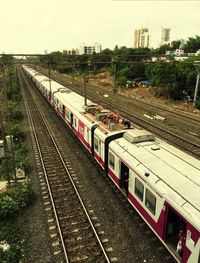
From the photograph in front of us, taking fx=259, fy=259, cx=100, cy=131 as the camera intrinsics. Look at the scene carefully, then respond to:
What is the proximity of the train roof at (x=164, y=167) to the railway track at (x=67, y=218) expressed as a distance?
3.72 metres

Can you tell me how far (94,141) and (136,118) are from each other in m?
16.9

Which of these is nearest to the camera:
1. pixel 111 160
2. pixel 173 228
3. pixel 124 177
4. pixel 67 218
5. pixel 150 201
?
pixel 173 228

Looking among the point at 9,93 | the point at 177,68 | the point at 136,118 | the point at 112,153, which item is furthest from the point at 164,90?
the point at 112,153

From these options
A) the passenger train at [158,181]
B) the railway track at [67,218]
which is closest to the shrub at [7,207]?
the railway track at [67,218]

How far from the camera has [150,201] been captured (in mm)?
10711

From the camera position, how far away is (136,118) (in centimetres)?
3416

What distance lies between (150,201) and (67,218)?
4867mm

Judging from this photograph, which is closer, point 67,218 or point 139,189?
point 139,189

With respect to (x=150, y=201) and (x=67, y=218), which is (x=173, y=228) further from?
(x=67, y=218)

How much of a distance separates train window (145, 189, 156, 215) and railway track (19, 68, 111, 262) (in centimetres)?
267

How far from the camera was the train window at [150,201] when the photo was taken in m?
10.4

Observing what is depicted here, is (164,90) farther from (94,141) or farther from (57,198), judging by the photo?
(57,198)

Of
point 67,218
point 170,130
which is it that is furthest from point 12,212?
point 170,130

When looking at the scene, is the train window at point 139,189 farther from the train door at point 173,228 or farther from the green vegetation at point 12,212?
the green vegetation at point 12,212
